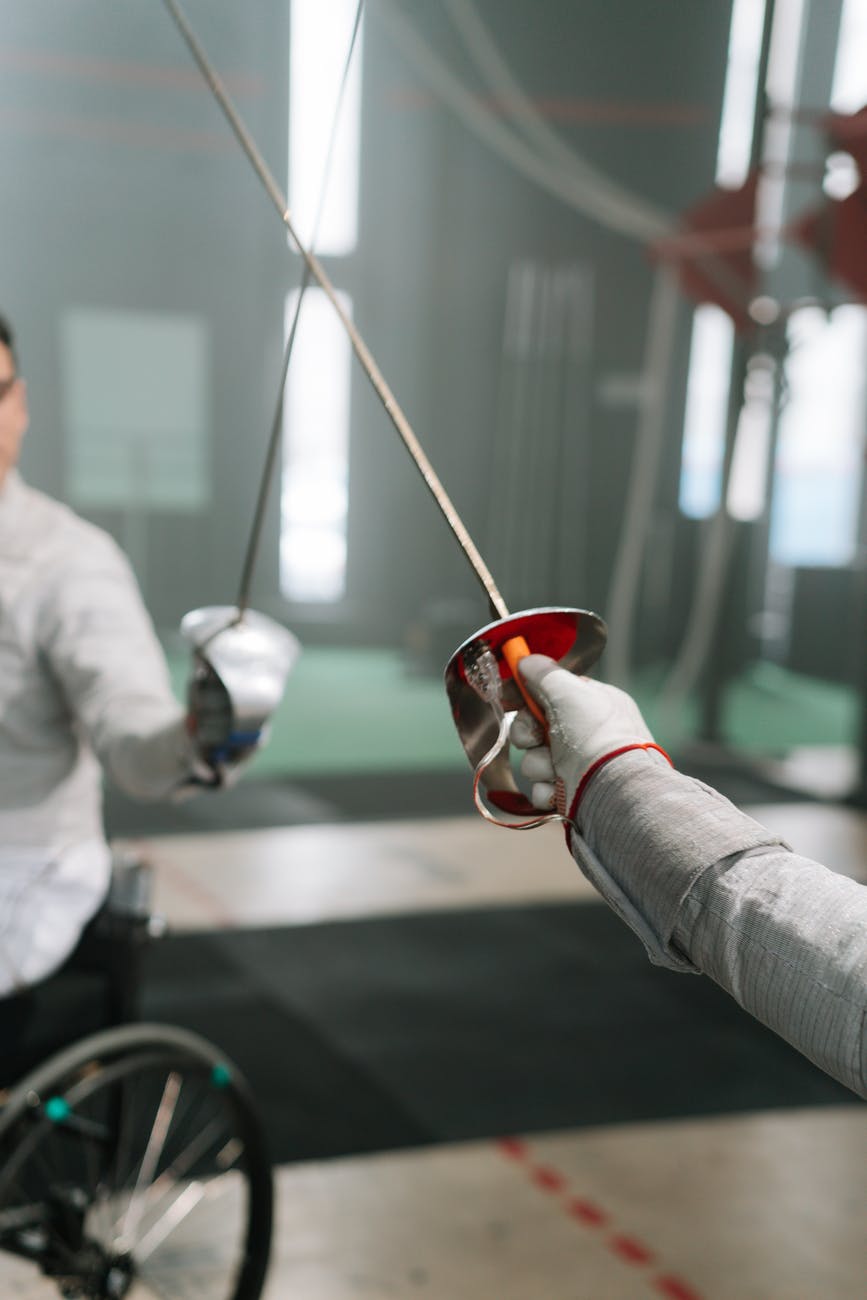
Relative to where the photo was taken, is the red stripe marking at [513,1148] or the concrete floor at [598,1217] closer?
the concrete floor at [598,1217]

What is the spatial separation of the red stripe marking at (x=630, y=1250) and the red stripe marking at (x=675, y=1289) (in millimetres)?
52

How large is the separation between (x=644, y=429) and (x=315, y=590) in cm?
111

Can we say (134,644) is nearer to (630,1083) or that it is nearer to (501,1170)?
(501,1170)

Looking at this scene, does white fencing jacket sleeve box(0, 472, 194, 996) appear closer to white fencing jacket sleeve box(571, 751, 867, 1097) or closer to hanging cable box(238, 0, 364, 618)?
hanging cable box(238, 0, 364, 618)

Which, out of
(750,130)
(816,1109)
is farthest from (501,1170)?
(750,130)

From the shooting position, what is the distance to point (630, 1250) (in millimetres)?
1891

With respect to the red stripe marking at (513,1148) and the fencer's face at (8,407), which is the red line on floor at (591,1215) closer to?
the red stripe marking at (513,1148)

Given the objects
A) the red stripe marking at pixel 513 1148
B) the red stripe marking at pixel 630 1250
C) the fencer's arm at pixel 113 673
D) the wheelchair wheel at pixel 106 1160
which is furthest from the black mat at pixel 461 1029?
the fencer's arm at pixel 113 673

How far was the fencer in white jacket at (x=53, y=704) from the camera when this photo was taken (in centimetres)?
133

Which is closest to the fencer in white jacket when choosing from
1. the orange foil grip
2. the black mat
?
the orange foil grip

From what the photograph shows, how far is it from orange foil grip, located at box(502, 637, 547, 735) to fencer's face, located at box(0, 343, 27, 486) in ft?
2.67

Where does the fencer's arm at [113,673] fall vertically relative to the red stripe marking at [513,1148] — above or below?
above

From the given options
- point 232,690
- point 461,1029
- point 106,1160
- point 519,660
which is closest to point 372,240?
point 461,1029

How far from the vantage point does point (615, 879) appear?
651mm
